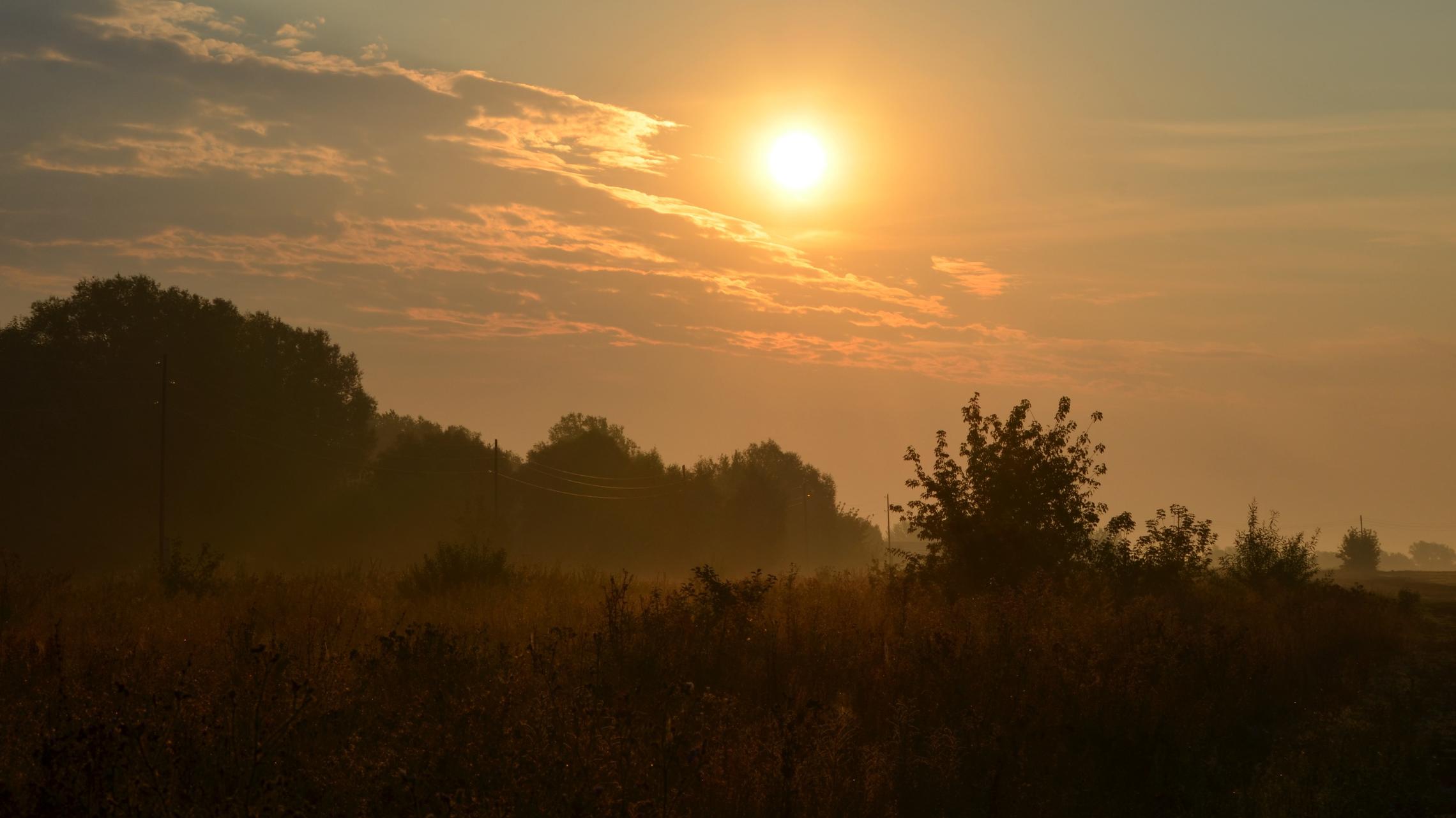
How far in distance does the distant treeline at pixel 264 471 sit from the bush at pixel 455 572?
28324mm

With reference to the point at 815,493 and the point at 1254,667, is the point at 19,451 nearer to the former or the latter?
the point at 1254,667

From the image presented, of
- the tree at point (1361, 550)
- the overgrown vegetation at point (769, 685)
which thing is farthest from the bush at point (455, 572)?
the tree at point (1361, 550)

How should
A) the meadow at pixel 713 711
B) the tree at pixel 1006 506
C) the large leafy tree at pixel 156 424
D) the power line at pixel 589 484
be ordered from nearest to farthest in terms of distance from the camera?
1. the meadow at pixel 713 711
2. the tree at pixel 1006 506
3. the large leafy tree at pixel 156 424
4. the power line at pixel 589 484

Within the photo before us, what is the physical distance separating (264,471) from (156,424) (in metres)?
6.72

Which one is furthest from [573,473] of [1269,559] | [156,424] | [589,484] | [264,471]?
[1269,559]

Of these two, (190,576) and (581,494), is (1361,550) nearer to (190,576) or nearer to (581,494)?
(581,494)

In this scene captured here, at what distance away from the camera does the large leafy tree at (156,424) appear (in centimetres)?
5609

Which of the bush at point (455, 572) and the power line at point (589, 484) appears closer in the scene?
the bush at point (455, 572)

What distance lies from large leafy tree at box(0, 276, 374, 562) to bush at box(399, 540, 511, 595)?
37153mm

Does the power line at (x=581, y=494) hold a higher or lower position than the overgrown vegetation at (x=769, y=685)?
lower

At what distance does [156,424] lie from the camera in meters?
59.5

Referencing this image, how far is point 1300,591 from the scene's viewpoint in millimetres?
26250

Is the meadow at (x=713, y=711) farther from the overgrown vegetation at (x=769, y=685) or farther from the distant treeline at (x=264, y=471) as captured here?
the distant treeline at (x=264, y=471)

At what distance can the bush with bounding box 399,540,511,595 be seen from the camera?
22594 millimetres
